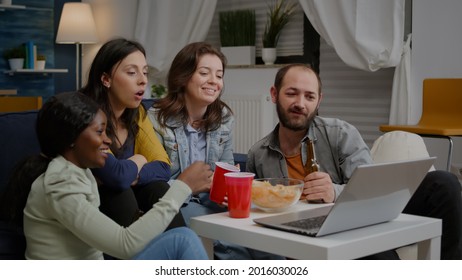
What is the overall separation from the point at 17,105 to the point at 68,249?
226 cm

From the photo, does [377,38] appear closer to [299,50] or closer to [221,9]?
[299,50]

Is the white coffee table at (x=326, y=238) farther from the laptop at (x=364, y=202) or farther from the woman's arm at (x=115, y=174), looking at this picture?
the woman's arm at (x=115, y=174)

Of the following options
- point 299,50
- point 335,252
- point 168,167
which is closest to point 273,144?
point 168,167

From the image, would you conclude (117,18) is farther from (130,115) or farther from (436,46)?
(130,115)

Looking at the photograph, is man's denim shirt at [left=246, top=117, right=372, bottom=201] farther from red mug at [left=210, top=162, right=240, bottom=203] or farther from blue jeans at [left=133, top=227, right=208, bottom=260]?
blue jeans at [left=133, top=227, right=208, bottom=260]

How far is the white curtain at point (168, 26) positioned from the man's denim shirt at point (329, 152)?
9.83 feet

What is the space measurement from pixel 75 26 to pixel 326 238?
440cm

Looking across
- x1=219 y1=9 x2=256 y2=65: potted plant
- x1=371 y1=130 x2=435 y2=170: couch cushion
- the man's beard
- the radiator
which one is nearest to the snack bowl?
the man's beard

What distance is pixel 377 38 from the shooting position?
416cm

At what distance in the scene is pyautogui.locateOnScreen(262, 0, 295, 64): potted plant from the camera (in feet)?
15.8

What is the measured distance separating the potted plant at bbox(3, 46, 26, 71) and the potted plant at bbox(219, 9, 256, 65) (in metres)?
1.64

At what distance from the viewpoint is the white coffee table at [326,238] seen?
147 cm

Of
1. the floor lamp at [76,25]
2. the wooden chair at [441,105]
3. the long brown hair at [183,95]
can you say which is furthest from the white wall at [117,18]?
the long brown hair at [183,95]

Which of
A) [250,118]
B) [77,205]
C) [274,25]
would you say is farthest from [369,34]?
[77,205]
